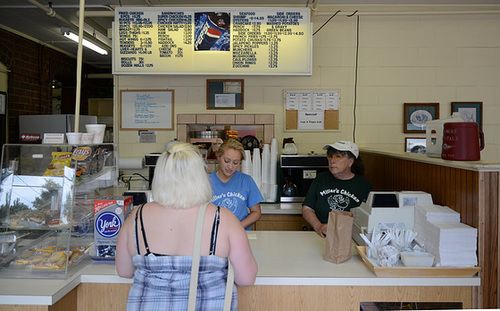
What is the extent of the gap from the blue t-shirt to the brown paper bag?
35.3 inches

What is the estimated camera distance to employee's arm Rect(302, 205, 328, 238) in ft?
8.81

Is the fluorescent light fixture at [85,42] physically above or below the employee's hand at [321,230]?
above

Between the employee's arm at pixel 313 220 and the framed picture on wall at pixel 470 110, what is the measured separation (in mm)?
2306

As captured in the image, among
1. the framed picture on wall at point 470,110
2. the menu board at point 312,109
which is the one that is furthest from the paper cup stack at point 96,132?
the framed picture on wall at point 470,110

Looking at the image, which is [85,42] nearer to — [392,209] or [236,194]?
[236,194]

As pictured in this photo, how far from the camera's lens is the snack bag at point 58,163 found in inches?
79.4

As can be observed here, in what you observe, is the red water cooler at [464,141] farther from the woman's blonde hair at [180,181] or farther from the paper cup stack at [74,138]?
the paper cup stack at [74,138]

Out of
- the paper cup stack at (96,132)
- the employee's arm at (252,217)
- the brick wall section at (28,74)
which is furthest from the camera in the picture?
the brick wall section at (28,74)

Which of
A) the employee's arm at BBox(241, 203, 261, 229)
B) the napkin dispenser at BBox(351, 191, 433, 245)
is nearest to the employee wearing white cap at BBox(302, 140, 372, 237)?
the employee's arm at BBox(241, 203, 261, 229)

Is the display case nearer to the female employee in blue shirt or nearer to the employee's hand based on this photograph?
the female employee in blue shirt

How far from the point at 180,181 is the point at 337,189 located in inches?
66.5

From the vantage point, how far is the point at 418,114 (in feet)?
14.5

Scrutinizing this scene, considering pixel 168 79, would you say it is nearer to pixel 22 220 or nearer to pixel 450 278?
pixel 22 220

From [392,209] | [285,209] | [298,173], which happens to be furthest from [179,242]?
[298,173]
